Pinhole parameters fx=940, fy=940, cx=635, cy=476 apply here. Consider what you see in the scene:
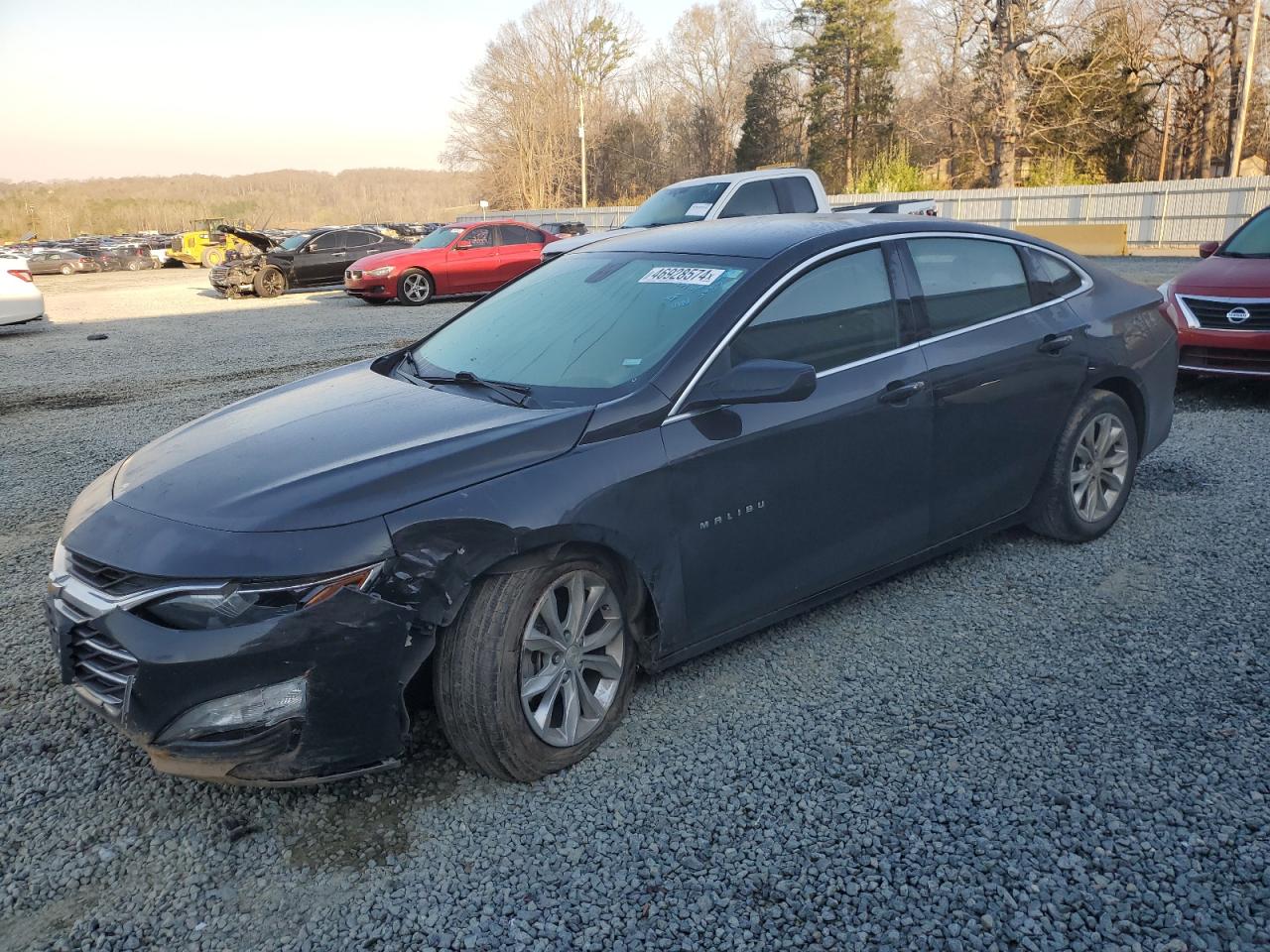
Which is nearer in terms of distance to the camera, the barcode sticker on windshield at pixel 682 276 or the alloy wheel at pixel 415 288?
the barcode sticker on windshield at pixel 682 276

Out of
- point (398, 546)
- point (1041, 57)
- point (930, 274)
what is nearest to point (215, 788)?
point (398, 546)

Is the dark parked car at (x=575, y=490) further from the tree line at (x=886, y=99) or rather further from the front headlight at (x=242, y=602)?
the tree line at (x=886, y=99)

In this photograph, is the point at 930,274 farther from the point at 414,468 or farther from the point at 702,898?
the point at 702,898

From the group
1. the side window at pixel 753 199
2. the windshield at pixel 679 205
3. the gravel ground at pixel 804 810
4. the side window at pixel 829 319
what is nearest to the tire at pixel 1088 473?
the gravel ground at pixel 804 810

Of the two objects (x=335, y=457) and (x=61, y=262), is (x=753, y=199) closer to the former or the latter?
(x=335, y=457)

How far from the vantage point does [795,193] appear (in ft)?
40.1

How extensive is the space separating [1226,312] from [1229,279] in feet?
1.02

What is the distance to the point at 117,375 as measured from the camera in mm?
10844

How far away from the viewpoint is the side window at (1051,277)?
14.1 ft

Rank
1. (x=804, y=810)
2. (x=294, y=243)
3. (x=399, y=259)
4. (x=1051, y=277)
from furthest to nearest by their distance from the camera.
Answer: (x=294, y=243) → (x=399, y=259) → (x=1051, y=277) → (x=804, y=810)

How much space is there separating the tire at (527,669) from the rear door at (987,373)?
5.24ft

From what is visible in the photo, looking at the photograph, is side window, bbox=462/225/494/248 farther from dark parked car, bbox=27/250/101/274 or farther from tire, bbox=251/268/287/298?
dark parked car, bbox=27/250/101/274

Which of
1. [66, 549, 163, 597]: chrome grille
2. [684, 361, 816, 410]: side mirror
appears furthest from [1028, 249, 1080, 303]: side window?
[66, 549, 163, 597]: chrome grille

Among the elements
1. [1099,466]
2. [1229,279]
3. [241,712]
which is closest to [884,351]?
[1099,466]
